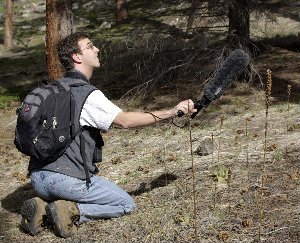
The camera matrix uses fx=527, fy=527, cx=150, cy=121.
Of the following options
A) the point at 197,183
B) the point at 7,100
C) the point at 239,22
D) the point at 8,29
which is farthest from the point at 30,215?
the point at 8,29

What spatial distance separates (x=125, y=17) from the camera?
2517cm

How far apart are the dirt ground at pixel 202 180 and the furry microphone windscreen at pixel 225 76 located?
711mm

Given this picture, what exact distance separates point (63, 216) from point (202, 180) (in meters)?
1.83

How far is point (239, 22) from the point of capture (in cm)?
1155

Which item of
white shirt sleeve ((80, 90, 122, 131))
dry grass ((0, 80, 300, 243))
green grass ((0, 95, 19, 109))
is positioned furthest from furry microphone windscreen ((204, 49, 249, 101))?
green grass ((0, 95, 19, 109))

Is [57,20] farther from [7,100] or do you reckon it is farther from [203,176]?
[203,176]

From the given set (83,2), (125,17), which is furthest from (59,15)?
(83,2)

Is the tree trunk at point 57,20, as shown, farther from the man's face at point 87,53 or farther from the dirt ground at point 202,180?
the man's face at point 87,53

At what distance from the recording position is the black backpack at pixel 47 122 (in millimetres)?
5082

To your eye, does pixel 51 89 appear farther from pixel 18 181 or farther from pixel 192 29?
pixel 192 29

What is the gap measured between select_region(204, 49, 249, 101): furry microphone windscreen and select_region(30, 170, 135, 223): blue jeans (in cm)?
145

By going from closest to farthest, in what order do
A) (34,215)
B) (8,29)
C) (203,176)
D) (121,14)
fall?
(34,215) → (203,176) → (8,29) → (121,14)

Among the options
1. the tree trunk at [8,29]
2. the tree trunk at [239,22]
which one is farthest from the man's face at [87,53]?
the tree trunk at [8,29]

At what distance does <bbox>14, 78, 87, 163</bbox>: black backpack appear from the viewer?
5.08 metres
